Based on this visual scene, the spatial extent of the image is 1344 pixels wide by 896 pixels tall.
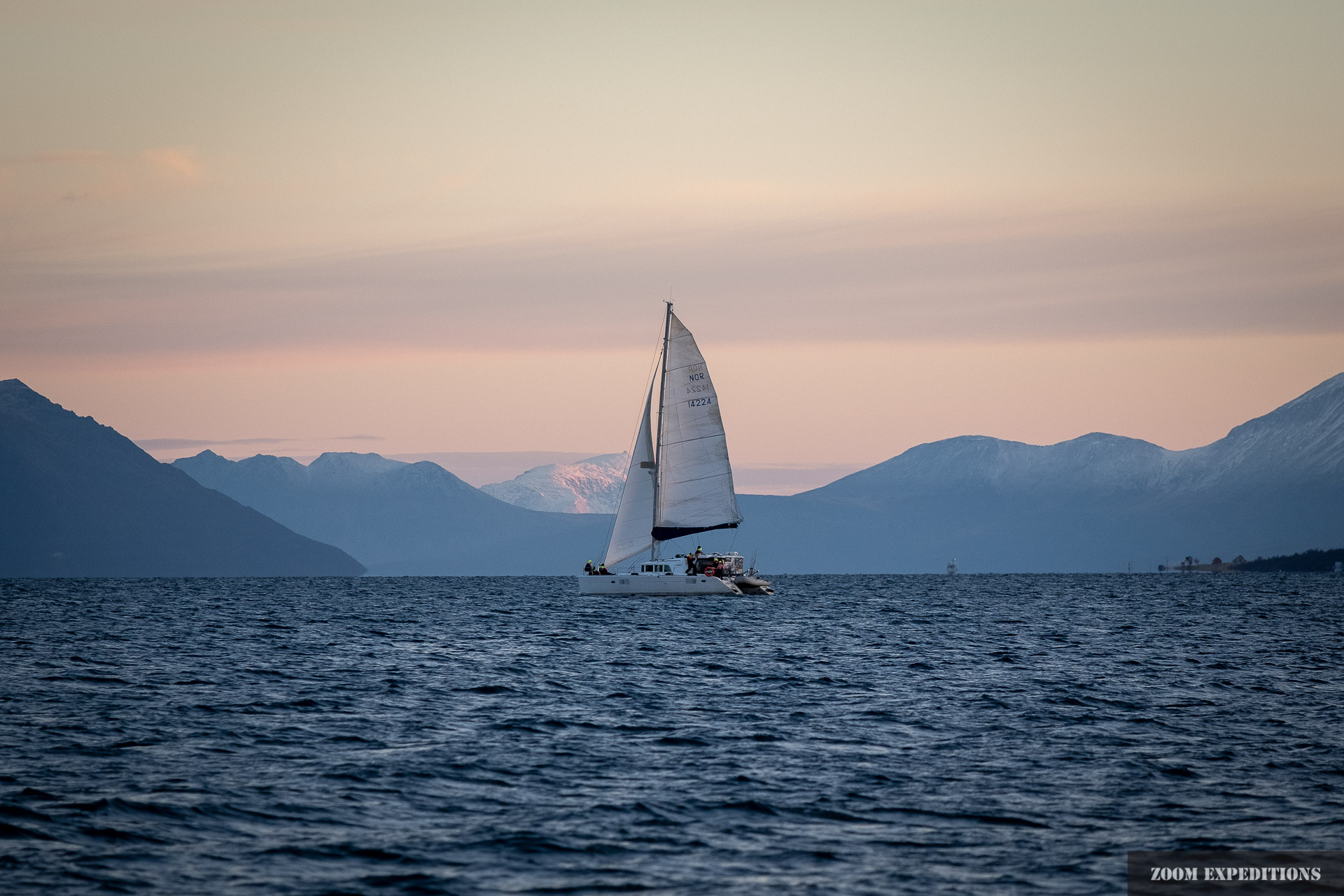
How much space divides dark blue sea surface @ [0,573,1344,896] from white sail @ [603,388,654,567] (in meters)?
43.5

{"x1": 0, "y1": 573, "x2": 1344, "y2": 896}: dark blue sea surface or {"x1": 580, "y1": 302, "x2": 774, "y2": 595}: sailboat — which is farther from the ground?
{"x1": 580, "y1": 302, "x2": 774, "y2": 595}: sailboat

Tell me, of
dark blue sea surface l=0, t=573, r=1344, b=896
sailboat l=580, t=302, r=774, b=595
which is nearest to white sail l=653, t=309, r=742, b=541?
sailboat l=580, t=302, r=774, b=595

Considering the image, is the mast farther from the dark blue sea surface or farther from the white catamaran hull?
the dark blue sea surface

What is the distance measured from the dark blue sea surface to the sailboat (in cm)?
4169

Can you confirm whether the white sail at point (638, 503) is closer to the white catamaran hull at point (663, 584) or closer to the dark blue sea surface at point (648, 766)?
the white catamaran hull at point (663, 584)

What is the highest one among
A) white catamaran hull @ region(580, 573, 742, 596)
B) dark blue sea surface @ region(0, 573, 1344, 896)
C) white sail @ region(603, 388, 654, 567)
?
white sail @ region(603, 388, 654, 567)

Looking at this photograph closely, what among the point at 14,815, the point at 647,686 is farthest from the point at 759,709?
the point at 14,815

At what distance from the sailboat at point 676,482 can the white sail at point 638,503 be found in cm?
6

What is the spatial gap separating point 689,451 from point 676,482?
2697 millimetres

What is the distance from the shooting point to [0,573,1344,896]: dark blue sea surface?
20203 millimetres

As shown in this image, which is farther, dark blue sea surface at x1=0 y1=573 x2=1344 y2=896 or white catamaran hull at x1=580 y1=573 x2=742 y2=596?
white catamaran hull at x1=580 y1=573 x2=742 y2=596

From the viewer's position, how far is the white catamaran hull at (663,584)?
10475 centimetres

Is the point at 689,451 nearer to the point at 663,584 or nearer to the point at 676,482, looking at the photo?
the point at 676,482

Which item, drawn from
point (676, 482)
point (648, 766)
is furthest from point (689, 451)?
point (648, 766)
